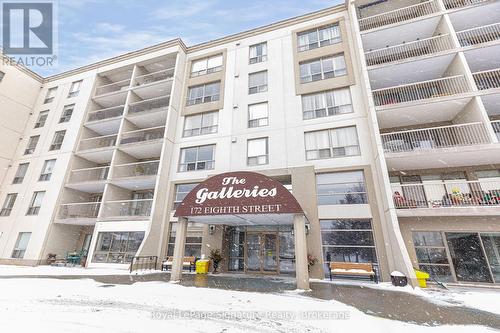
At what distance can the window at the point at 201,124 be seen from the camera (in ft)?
63.5

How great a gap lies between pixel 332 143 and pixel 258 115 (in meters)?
5.96

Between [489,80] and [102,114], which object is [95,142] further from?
[489,80]

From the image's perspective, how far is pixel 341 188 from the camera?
1463 cm

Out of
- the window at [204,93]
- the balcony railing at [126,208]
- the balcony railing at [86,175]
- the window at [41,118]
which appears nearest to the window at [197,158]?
the balcony railing at [126,208]

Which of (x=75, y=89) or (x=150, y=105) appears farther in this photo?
(x=75, y=89)

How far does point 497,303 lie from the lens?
8117 mm

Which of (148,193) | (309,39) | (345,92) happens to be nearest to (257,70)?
(309,39)

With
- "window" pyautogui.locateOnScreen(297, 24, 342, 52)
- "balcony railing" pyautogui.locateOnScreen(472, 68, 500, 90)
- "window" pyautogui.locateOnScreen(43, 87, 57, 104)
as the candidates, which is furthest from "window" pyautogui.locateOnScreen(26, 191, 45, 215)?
"balcony railing" pyautogui.locateOnScreen(472, 68, 500, 90)

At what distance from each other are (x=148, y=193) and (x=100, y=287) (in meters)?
11.4

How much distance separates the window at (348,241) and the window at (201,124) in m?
11.3

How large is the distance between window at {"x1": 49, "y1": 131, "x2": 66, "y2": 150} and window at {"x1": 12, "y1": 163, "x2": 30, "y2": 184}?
3.01 m

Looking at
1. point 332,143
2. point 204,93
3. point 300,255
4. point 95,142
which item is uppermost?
point 204,93

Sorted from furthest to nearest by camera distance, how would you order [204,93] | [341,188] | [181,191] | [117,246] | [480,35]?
[204,93]
[181,191]
[117,246]
[480,35]
[341,188]

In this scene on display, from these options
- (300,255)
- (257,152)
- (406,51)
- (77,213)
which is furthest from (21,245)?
(406,51)
